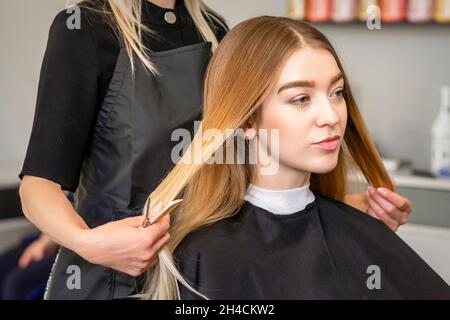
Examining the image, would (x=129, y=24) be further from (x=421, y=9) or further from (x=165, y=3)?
(x=421, y=9)

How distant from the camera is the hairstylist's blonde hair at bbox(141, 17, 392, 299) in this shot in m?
0.99

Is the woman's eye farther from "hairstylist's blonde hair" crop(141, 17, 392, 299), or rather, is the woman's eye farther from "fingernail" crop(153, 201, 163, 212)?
"fingernail" crop(153, 201, 163, 212)

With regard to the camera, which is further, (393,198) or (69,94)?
(393,198)

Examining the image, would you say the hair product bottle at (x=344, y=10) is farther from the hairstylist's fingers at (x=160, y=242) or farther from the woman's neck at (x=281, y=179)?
the hairstylist's fingers at (x=160, y=242)

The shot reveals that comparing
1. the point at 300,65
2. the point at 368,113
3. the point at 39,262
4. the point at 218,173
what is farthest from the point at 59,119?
the point at 368,113

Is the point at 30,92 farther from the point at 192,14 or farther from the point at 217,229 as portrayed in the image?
the point at 217,229

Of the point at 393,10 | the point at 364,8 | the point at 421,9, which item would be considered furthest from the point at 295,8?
the point at 421,9

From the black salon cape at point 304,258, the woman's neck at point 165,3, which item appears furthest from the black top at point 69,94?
the black salon cape at point 304,258

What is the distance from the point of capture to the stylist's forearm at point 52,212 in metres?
0.92

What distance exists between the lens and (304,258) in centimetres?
107

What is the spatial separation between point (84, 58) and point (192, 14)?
0.25 metres

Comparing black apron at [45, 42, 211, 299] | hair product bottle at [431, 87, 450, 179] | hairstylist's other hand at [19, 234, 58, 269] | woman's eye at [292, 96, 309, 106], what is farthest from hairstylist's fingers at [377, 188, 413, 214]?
hair product bottle at [431, 87, 450, 179]

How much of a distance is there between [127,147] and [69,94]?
0.43 feet

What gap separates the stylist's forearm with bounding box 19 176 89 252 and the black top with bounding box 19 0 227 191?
0.06 feet
